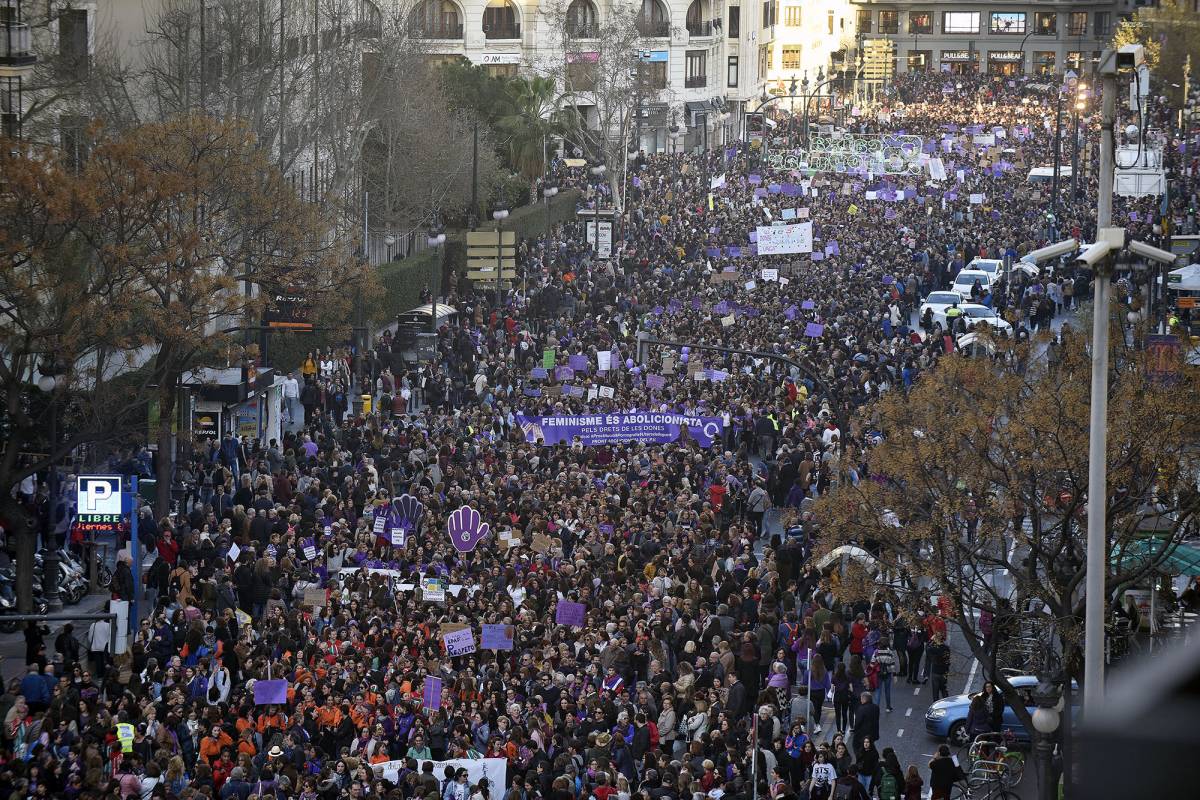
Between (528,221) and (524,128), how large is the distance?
22.6 ft

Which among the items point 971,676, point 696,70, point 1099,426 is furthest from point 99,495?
point 696,70

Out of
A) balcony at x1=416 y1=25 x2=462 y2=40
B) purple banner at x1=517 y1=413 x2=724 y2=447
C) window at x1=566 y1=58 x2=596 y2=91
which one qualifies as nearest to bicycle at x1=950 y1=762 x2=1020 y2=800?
purple banner at x1=517 y1=413 x2=724 y2=447

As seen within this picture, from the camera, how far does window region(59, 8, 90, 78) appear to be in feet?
133

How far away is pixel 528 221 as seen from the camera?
69.1 m

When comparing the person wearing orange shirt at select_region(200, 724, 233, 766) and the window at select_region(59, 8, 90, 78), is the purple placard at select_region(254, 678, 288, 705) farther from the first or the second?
the window at select_region(59, 8, 90, 78)

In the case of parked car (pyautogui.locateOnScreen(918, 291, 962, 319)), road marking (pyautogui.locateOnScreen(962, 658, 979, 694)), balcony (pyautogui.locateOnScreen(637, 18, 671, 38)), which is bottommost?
road marking (pyautogui.locateOnScreen(962, 658, 979, 694))

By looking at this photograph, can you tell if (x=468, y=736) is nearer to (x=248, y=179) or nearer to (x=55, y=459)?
(x=55, y=459)

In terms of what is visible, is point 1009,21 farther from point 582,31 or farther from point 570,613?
point 570,613

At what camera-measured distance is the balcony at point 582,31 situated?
98.3 m

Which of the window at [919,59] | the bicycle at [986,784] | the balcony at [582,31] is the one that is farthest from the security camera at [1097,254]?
the window at [919,59]

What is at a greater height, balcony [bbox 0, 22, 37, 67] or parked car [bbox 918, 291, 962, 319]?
balcony [bbox 0, 22, 37, 67]

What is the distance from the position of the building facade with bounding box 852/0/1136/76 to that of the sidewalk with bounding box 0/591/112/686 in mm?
140547

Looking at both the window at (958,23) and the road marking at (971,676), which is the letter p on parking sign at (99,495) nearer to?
the road marking at (971,676)

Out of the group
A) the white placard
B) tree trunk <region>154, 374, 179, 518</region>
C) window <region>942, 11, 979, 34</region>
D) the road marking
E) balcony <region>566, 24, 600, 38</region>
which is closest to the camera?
the road marking
